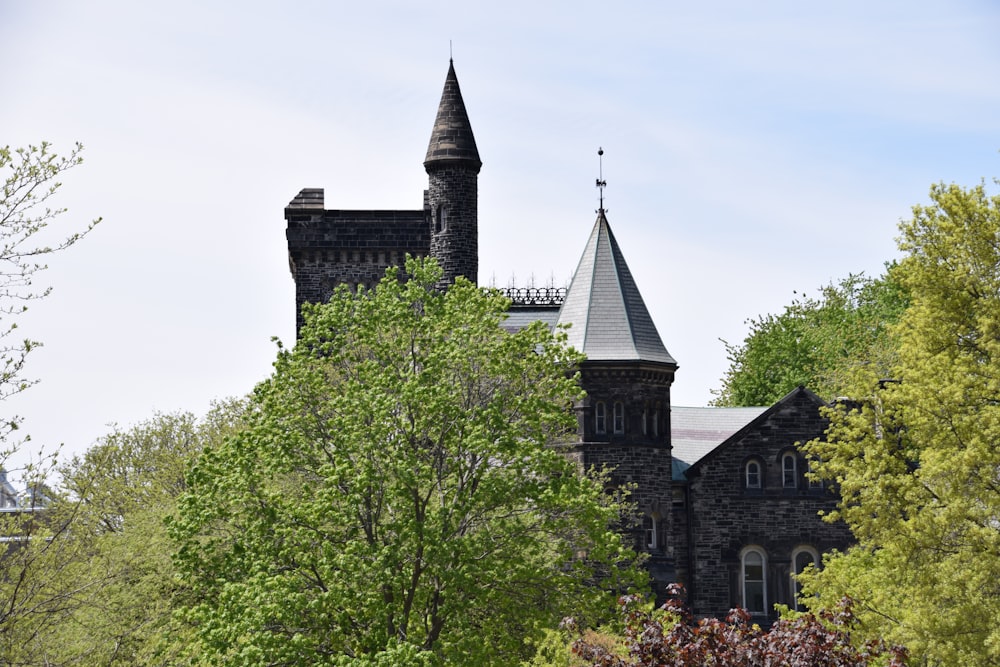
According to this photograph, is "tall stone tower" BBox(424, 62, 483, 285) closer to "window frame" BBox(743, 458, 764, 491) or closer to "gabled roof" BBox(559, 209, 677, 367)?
"gabled roof" BBox(559, 209, 677, 367)

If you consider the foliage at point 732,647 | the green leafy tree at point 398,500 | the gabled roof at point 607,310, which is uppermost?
the gabled roof at point 607,310

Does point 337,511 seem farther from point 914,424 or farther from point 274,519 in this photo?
point 914,424

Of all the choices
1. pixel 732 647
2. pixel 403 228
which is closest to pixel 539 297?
pixel 403 228

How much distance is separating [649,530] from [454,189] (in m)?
15.2

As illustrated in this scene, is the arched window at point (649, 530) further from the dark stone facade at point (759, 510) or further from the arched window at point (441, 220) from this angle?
the arched window at point (441, 220)

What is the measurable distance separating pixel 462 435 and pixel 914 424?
7.85m

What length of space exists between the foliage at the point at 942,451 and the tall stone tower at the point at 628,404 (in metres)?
19.2

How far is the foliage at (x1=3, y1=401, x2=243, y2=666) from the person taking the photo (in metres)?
22.0

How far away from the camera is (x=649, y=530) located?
46.8m

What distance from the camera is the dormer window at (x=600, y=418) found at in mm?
46188

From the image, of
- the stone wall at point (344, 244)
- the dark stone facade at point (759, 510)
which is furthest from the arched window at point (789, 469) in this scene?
the stone wall at point (344, 244)

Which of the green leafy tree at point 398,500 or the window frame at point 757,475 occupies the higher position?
the window frame at point 757,475

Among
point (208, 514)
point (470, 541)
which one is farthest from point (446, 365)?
point (208, 514)

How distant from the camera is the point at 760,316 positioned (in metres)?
83.4
